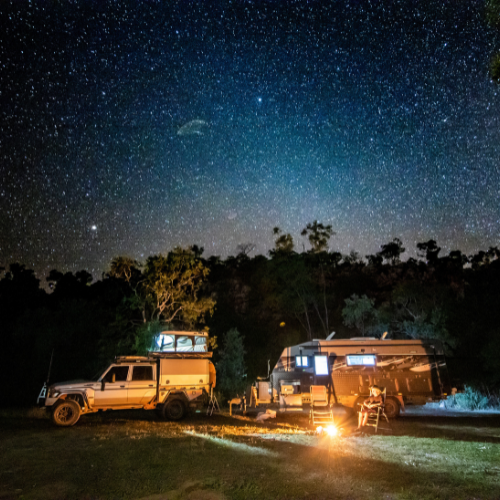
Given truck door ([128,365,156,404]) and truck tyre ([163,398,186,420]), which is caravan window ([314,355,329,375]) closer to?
truck tyre ([163,398,186,420])

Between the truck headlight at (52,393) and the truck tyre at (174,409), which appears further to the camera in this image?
the truck tyre at (174,409)

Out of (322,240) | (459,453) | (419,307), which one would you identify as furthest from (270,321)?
(459,453)

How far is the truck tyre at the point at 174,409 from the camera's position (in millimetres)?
14742

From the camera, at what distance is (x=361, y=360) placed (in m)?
16.1

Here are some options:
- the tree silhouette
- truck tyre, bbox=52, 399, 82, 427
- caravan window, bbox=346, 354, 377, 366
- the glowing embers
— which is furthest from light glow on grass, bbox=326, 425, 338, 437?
the tree silhouette

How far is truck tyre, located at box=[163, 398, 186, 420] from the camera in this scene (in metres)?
14.7

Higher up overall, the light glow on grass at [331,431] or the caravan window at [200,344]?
the caravan window at [200,344]

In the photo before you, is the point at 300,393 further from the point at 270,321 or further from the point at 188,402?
the point at 270,321

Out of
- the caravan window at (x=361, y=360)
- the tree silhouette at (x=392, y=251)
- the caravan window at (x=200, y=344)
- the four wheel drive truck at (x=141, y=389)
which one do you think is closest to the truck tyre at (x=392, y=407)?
the caravan window at (x=361, y=360)

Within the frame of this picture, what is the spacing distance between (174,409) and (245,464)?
26.3 feet

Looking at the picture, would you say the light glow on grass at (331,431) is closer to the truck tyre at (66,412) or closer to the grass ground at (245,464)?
the grass ground at (245,464)

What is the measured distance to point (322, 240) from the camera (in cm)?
4144

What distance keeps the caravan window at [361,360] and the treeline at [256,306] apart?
815 centimetres

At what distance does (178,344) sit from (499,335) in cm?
1668
